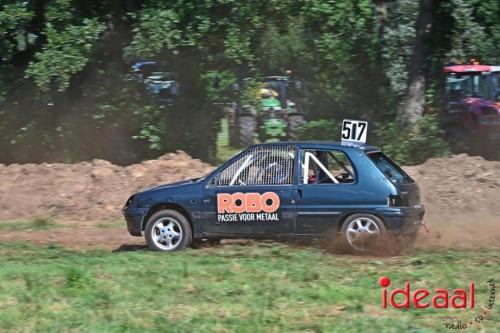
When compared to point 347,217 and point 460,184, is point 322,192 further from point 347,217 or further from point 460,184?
point 460,184

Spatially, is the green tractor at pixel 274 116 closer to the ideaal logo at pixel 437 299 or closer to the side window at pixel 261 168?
the side window at pixel 261 168

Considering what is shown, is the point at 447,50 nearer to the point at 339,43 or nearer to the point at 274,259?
the point at 339,43

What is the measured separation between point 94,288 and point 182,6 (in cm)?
1028

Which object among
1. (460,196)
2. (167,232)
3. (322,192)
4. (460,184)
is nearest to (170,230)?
(167,232)

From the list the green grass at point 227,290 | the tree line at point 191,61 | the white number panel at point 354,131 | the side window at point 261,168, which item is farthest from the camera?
the tree line at point 191,61

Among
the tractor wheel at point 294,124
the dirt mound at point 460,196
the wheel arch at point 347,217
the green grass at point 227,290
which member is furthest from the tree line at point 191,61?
the green grass at point 227,290

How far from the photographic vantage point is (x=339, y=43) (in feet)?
62.6

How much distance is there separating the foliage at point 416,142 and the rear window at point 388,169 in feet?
23.0

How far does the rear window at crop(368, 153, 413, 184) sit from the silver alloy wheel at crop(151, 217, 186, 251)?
277 cm

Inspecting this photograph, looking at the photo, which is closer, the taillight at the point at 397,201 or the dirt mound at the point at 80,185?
the taillight at the point at 397,201

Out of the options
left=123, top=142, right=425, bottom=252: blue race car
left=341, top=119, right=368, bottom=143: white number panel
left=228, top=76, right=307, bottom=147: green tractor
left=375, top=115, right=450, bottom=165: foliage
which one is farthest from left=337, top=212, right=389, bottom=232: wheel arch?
left=228, top=76, right=307, bottom=147: green tractor

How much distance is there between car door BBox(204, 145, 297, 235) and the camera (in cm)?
1051

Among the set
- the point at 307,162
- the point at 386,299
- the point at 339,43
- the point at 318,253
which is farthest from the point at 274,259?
the point at 339,43

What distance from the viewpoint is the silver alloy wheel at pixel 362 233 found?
10219mm
